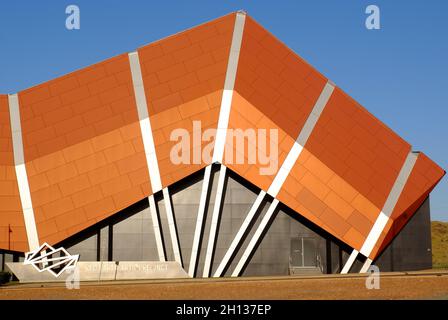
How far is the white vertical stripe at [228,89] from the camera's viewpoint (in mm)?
38531

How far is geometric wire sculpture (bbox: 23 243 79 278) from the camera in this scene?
3547 centimetres

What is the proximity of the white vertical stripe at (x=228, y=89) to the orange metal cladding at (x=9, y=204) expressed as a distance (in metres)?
11.5

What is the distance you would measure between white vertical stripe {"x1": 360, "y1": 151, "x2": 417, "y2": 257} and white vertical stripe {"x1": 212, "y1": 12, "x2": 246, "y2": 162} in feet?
32.4

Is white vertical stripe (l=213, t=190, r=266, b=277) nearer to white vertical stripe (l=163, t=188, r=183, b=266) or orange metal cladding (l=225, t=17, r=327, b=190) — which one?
orange metal cladding (l=225, t=17, r=327, b=190)

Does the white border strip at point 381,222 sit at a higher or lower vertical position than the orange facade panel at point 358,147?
lower

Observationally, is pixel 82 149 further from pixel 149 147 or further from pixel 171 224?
pixel 171 224

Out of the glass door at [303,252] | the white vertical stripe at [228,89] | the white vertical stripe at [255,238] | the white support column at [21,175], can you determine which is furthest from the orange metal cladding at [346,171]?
the white support column at [21,175]

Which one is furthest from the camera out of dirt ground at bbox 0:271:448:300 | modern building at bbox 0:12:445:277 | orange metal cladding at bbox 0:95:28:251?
modern building at bbox 0:12:445:277

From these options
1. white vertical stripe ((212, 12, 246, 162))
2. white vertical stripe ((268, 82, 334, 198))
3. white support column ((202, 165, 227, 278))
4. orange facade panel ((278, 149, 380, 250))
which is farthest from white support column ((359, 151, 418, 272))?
white vertical stripe ((212, 12, 246, 162))

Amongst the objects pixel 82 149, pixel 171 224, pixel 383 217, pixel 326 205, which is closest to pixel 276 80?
pixel 326 205

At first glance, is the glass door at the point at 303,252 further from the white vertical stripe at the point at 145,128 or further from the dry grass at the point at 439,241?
the dry grass at the point at 439,241

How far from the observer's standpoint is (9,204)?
1451 inches

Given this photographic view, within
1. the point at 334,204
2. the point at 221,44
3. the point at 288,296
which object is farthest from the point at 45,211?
the point at 288,296

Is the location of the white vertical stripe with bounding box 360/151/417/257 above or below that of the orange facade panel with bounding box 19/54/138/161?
below
